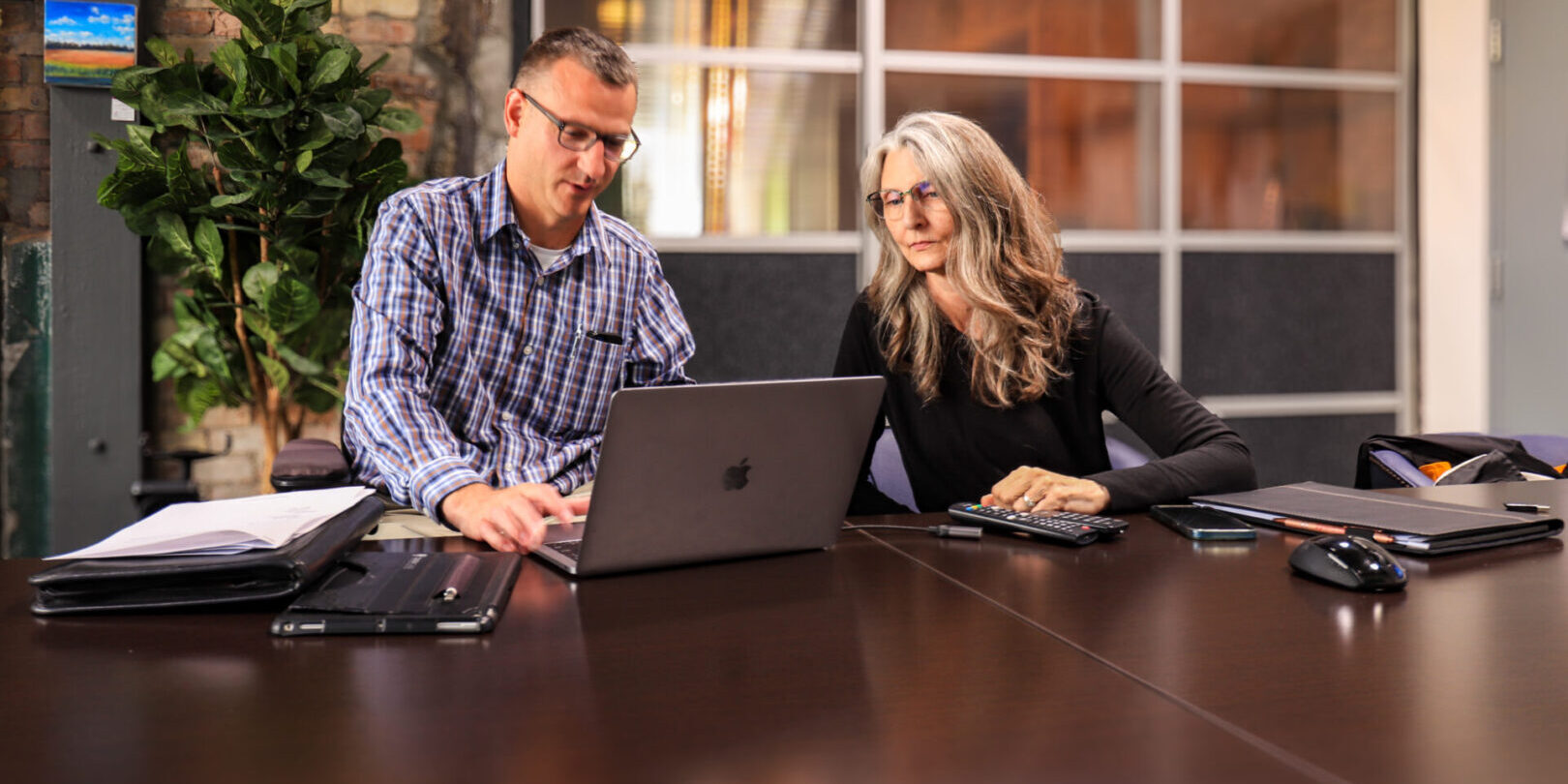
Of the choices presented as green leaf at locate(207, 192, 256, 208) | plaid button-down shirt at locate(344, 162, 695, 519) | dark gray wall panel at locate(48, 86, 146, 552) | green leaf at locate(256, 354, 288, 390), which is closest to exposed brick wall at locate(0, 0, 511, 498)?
dark gray wall panel at locate(48, 86, 146, 552)

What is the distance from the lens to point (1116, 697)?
83 cm

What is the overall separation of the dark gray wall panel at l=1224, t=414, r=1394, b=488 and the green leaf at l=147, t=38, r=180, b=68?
369cm

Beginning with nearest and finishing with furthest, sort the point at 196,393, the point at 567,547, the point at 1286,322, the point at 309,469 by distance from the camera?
the point at 567,547 → the point at 309,469 → the point at 196,393 → the point at 1286,322

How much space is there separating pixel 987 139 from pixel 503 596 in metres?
1.46

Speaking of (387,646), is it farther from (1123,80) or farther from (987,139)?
(1123,80)

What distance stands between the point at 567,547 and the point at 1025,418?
107 cm

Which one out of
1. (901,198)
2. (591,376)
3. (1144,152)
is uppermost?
(1144,152)

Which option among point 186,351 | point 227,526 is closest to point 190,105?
point 186,351

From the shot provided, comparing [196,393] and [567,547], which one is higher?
[196,393]

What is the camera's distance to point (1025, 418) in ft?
7.02

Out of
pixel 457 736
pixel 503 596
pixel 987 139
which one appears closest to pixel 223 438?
pixel 987 139

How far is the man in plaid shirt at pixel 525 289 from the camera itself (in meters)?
2.06

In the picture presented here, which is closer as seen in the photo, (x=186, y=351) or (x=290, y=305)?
(x=290, y=305)

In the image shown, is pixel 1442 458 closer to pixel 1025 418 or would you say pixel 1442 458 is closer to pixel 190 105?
pixel 1025 418
